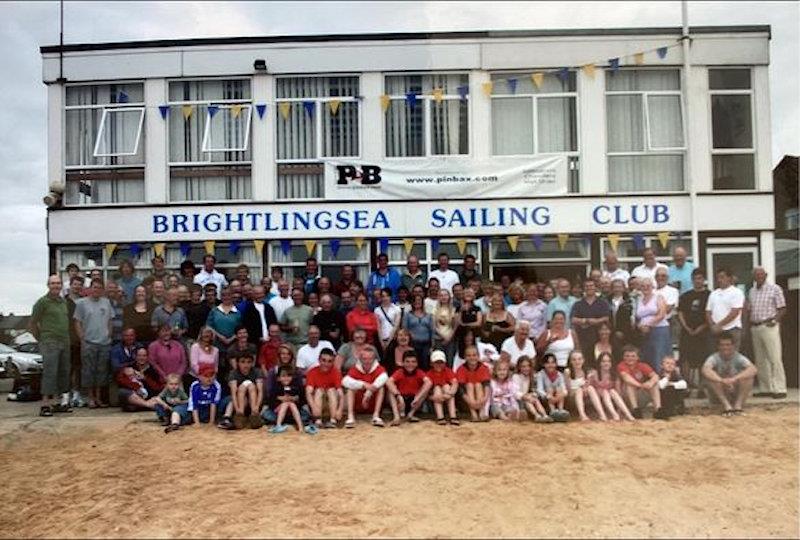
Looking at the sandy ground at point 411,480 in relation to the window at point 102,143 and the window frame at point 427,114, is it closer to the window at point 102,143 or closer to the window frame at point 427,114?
the window at point 102,143

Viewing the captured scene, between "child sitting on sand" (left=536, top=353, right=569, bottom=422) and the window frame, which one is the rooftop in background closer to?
the window frame

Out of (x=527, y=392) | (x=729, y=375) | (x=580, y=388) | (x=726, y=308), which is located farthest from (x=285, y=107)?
(x=729, y=375)

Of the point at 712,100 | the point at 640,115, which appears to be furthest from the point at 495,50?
the point at 712,100

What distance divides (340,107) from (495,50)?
1.17 metres

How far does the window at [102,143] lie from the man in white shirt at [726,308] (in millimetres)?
4216

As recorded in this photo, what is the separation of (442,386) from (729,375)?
2077 mm

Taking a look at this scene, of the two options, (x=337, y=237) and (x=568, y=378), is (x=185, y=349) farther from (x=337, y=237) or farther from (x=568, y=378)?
(x=568, y=378)

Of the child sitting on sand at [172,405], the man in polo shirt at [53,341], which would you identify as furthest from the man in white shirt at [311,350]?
the man in polo shirt at [53,341]

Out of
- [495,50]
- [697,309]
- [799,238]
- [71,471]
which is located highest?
[495,50]

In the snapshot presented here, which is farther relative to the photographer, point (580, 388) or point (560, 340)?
point (560, 340)

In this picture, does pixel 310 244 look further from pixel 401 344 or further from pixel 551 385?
pixel 551 385

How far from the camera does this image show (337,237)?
5.07 m

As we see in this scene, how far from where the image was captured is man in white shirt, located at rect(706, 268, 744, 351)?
16.4 feet

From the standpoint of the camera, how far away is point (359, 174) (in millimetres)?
5039
